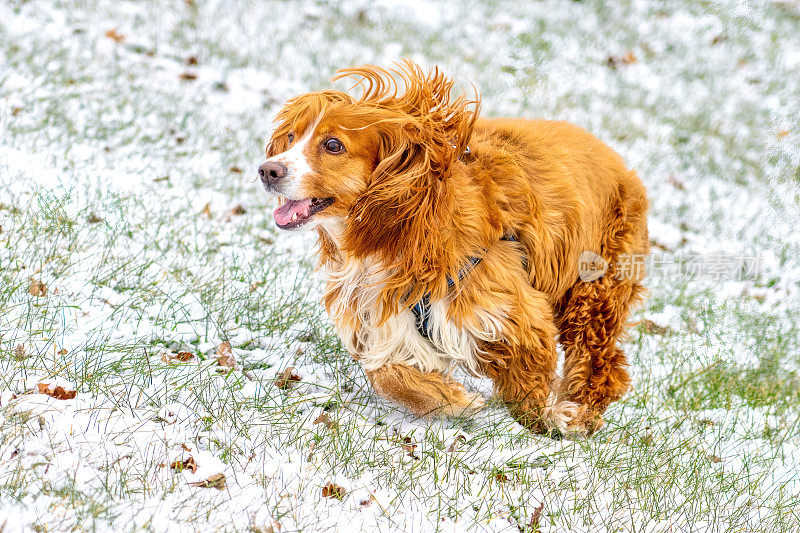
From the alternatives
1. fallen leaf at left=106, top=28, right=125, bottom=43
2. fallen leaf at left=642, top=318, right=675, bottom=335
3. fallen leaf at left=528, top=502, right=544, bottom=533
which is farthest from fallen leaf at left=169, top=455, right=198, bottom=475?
fallen leaf at left=106, top=28, right=125, bottom=43

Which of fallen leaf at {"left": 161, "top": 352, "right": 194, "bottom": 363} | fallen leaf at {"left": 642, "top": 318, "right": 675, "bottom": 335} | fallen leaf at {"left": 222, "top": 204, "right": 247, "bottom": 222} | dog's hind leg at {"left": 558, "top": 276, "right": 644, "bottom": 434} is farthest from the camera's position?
fallen leaf at {"left": 222, "top": 204, "right": 247, "bottom": 222}

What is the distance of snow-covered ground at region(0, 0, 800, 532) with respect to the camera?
2.96 meters

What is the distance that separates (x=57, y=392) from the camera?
3.28 meters

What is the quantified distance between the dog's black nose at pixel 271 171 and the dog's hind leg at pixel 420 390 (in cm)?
107

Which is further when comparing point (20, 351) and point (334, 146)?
point (20, 351)

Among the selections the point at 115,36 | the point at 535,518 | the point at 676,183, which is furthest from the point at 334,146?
the point at 115,36

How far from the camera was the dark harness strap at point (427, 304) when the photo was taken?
10.9 ft

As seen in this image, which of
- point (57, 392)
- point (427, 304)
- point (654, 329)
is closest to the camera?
point (57, 392)

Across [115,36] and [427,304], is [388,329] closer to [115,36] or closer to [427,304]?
[427,304]

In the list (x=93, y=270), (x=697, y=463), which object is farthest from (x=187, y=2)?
(x=697, y=463)

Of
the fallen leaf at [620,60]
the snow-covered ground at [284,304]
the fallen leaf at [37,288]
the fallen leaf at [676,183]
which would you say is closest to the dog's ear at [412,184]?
the snow-covered ground at [284,304]

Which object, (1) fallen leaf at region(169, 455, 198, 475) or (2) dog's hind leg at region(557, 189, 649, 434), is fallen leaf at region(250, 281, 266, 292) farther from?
(2) dog's hind leg at region(557, 189, 649, 434)

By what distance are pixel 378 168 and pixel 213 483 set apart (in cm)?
144

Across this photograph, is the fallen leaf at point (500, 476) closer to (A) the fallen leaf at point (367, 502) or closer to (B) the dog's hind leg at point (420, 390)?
(B) the dog's hind leg at point (420, 390)
